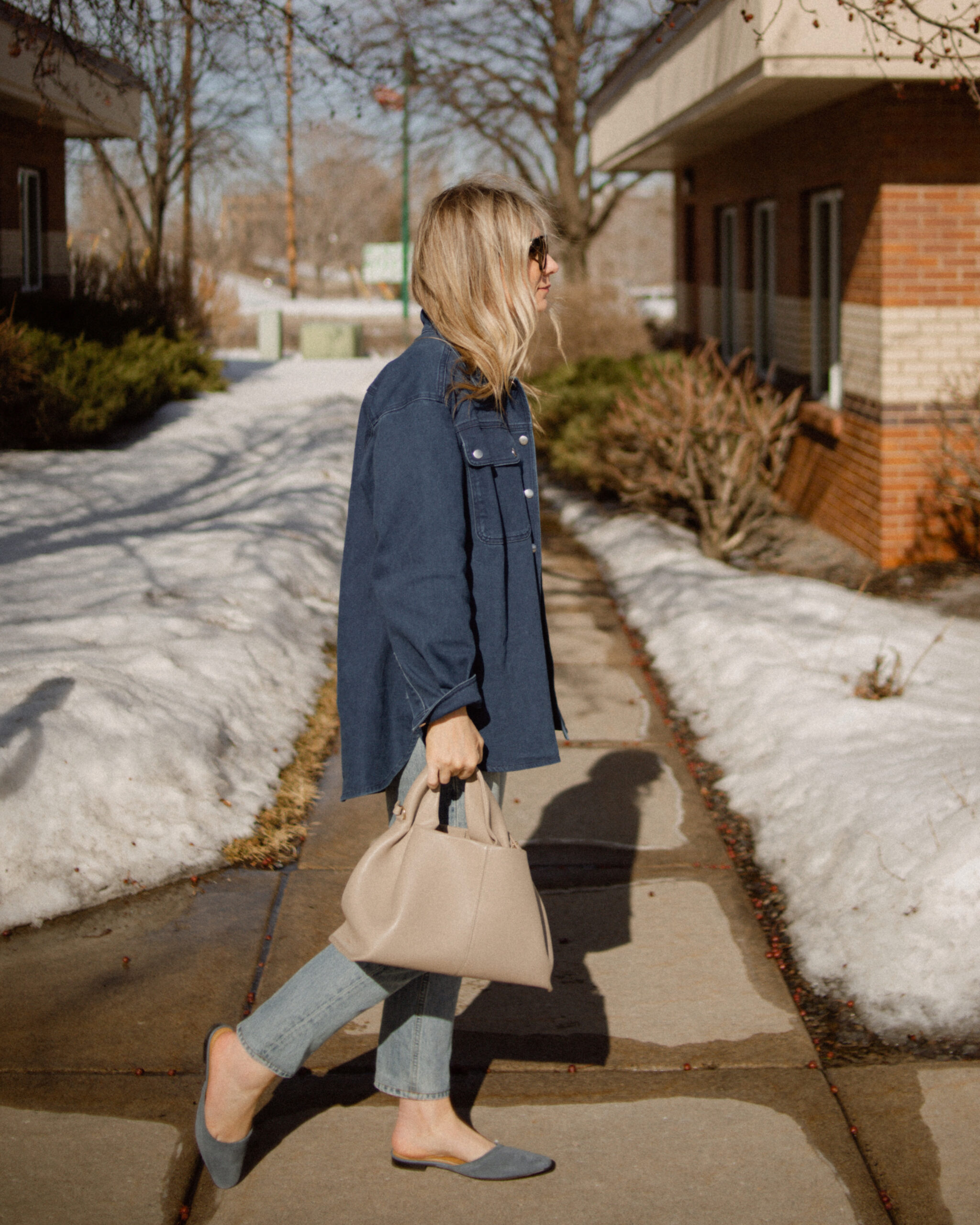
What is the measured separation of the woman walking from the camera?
7.64 ft

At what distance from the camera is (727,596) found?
745 cm

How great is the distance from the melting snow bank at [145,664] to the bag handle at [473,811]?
189cm

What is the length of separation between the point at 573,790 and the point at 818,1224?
2.56m

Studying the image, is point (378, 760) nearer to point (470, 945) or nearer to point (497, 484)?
point (470, 945)

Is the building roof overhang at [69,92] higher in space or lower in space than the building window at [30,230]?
higher

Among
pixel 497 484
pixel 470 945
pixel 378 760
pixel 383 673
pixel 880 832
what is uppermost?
pixel 497 484

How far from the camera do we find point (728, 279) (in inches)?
571

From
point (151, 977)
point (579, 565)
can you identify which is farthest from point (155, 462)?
point (151, 977)

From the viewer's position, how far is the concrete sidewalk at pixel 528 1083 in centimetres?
259

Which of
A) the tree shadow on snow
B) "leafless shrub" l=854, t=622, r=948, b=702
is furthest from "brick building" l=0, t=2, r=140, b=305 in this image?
"leafless shrub" l=854, t=622, r=948, b=702

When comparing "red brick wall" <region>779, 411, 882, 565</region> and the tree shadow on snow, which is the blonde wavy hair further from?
"red brick wall" <region>779, 411, 882, 565</region>

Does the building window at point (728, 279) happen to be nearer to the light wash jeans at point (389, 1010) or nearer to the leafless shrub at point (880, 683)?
the leafless shrub at point (880, 683)

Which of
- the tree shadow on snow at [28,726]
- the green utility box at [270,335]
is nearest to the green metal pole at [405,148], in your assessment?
the green utility box at [270,335]

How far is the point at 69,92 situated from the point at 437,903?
848cm
